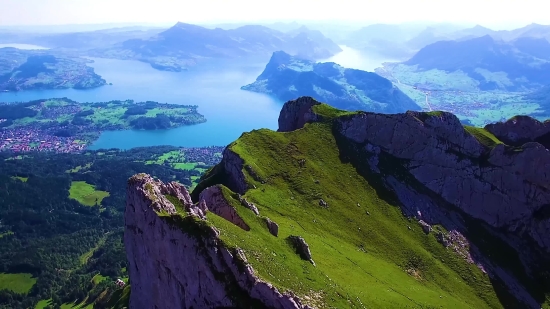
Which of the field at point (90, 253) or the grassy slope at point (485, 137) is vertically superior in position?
the grassy slope at point (485, 137)

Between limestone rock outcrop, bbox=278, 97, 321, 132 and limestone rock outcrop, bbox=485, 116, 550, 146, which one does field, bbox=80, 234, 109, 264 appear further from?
limestone rock outcrop, bbox=485, 116, 550, 146

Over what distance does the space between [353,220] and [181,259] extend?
3284 cm

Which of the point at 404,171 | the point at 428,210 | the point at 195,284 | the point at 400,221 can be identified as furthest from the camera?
the point at 404,171

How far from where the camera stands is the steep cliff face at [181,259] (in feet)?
125

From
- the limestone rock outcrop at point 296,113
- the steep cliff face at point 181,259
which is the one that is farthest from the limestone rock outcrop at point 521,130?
the steep cliff face at point 181,259

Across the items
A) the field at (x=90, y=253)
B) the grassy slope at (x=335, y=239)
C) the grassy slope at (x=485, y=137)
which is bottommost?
the field at (x=90, y=253)

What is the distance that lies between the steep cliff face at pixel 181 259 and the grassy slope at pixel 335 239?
1948 mm

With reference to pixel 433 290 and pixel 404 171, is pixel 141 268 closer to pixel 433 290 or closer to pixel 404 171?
pixel 433 290

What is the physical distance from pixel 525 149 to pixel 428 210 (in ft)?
79.4

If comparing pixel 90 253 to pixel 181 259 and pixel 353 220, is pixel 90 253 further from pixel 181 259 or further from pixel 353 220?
pixel 181 259

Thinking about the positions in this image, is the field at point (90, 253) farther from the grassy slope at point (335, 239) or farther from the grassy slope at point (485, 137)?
the grassy slope at point (485, 137)

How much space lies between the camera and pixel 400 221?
2803 inches

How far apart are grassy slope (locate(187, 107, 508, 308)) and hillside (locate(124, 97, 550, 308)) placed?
0.23m

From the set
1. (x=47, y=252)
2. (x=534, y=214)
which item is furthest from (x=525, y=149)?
(x=47, y=252)
